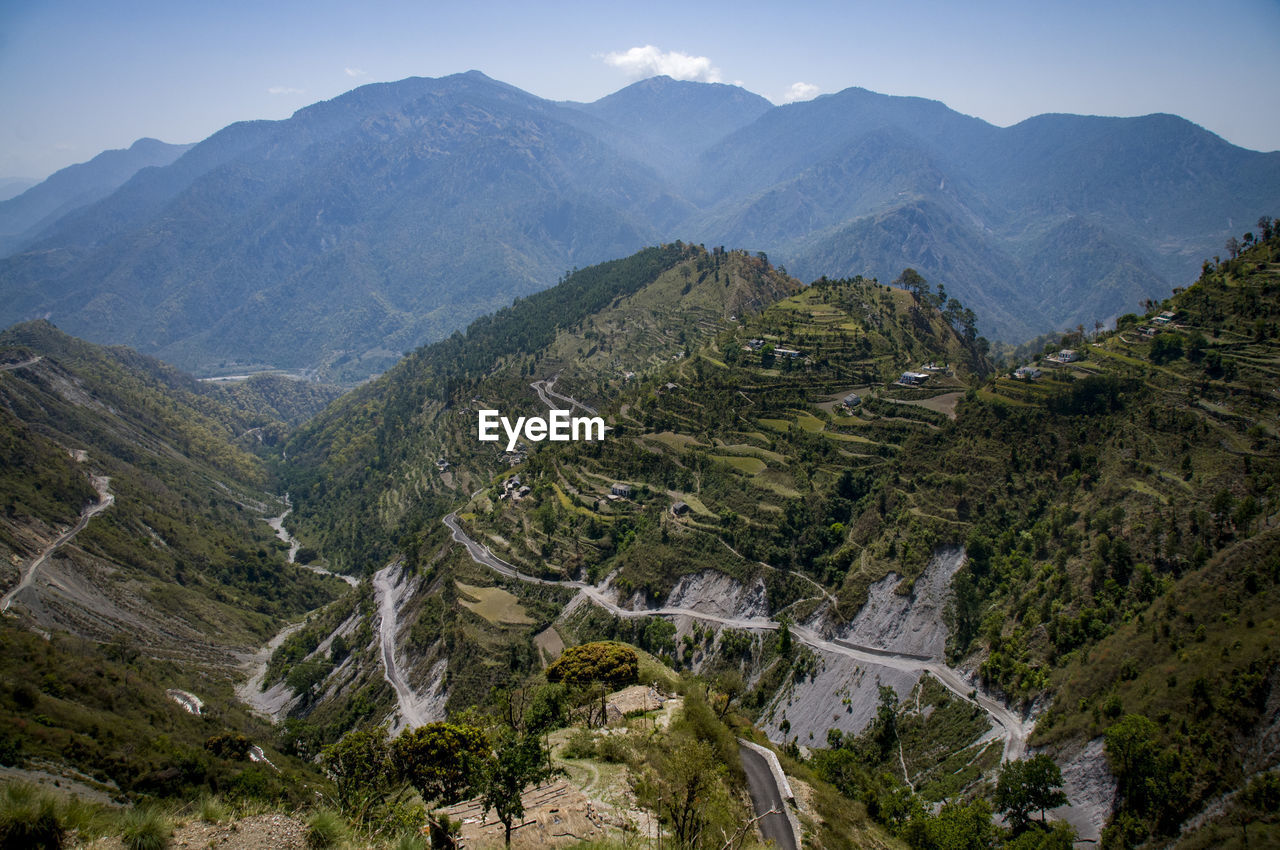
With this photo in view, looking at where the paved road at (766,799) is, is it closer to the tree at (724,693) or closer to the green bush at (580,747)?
the tree at (724,693)

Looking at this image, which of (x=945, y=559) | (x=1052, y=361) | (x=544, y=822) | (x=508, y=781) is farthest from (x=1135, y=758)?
(x=1052, y=361)

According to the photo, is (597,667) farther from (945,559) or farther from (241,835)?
(945,559)

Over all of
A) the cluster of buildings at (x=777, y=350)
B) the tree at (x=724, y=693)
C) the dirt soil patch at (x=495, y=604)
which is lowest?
the dirt soil patch at (x=495, y=604)

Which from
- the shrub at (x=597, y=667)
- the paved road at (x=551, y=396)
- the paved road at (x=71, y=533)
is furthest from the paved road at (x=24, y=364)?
the shrub at (x=597, y=667)

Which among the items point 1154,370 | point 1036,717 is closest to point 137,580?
point 1036,717

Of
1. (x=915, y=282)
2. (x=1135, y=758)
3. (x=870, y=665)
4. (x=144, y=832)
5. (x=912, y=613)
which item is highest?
(x=915, y=282)
